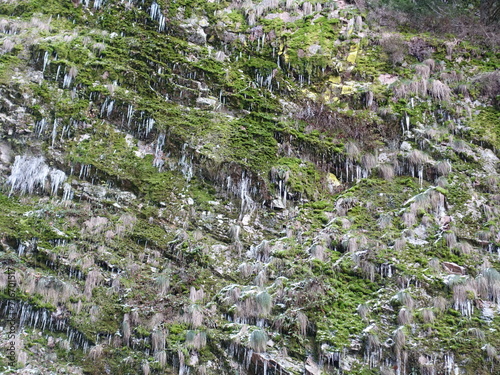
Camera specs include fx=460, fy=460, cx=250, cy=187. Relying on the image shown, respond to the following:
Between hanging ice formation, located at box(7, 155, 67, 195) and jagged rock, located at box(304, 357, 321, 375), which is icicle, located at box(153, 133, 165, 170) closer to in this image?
hanging ice formation, located at box(7, 155, 67, 195)

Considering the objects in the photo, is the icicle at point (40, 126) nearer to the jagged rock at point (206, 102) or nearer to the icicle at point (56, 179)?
the icicle at point (56, 179)

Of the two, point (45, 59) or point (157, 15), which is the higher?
point (157, 15)

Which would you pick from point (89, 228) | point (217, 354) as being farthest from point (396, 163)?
point (89, 228)

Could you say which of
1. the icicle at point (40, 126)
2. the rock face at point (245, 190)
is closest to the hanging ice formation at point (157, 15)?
the rock face at point (245, 190)

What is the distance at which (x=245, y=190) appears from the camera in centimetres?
1060

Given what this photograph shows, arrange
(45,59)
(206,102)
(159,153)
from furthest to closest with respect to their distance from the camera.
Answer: (206,102), (45,59), (159,153)

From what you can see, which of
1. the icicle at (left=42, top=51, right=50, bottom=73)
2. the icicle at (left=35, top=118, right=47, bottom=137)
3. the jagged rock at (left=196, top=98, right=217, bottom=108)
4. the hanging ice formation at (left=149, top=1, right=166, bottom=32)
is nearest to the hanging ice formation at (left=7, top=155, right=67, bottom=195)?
the icicle at (left=35, top=118, right=47, bottom=137)

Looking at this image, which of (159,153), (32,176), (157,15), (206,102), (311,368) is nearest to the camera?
(311,368)

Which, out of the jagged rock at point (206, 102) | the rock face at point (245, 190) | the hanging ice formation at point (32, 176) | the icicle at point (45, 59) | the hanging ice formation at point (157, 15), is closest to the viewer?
the rock face at point (245, 190)

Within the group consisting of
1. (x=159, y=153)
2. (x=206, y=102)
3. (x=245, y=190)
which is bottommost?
(x=245, y=190)

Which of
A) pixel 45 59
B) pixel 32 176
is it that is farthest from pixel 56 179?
pixel 45 59

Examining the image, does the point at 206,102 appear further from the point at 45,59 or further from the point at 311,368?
the point at 311,368

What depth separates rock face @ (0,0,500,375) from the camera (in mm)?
8062

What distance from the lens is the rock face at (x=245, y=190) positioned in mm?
8062
